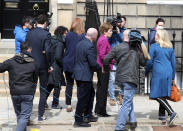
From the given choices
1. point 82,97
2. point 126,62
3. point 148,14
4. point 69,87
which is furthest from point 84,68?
point 148,14

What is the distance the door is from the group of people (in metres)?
4.24

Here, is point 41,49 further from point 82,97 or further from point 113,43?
point 113,43

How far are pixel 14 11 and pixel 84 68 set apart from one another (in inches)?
251

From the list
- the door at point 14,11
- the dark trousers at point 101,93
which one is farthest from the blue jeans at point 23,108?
the door at point 14,11

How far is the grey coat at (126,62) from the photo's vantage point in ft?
25.6

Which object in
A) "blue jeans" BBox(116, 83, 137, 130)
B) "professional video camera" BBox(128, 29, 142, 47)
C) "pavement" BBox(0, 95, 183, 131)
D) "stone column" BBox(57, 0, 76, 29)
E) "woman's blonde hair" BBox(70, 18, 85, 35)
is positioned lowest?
"pavement" BBox(0, 95, 183, 131)

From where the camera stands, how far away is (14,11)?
13906 millimetres

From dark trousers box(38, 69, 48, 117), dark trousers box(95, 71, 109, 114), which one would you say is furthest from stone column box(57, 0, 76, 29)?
dark trousers box(38, 69, 48, 117)

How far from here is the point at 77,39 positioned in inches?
359

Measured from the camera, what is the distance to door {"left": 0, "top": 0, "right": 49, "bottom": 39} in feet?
45.3

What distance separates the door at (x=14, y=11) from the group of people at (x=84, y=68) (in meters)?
4.24

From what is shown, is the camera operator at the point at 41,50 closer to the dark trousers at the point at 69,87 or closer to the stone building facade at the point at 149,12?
the dark trousers at the point at 69,87

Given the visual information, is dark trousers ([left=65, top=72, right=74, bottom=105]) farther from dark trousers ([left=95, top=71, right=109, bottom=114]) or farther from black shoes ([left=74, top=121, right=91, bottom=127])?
black shoes ([left=74, top=121, right=91, bottom=127])

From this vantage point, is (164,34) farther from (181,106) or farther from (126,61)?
(181,106)
